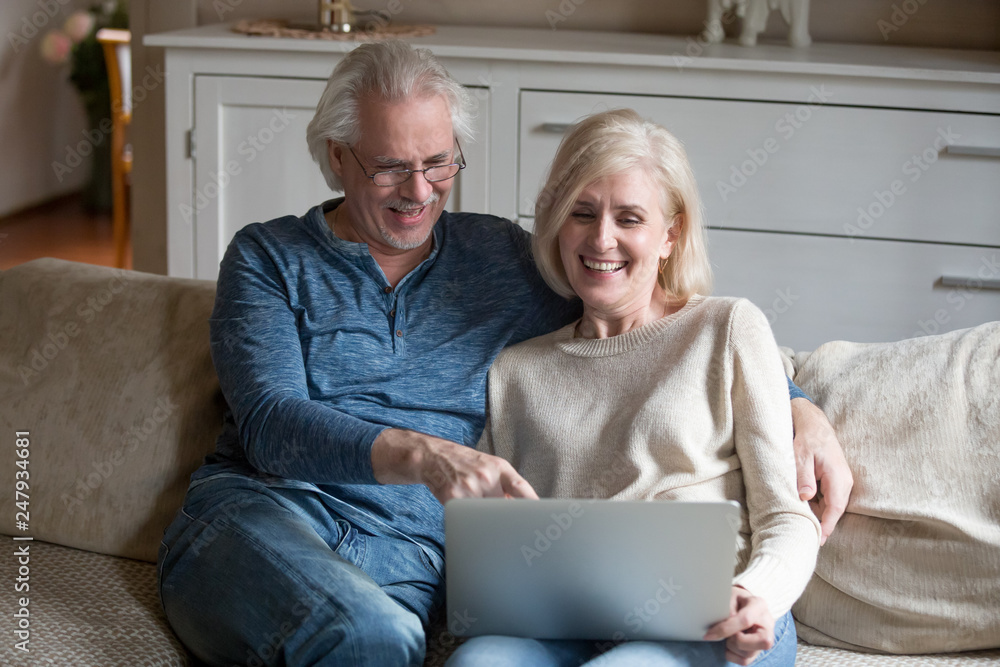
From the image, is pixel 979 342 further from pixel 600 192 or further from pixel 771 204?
pixel 771 204

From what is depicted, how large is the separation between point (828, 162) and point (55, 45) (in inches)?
183

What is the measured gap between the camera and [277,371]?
1367mm

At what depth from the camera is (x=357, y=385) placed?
145 centimetres

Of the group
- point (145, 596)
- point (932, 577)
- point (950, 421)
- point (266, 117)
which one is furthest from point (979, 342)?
point (266, 117)

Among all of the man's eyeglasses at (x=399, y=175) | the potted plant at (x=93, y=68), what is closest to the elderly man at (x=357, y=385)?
the man's eyeglasses at (x=399, y=175)

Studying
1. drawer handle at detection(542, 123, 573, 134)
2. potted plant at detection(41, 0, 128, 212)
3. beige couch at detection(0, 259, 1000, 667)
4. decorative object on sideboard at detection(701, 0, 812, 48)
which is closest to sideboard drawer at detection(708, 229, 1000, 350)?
drawer handle at detection(542, 123, 573, 134)

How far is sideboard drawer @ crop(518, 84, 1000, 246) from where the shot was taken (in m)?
2.36

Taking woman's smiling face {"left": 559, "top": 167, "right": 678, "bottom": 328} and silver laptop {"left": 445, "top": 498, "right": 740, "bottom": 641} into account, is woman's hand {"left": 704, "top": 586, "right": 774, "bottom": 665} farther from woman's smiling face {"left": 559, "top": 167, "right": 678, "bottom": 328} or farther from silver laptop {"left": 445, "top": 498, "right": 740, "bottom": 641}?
woman's smiling face {"left": 559, "top": 167, "right": 678, "bottom": 328}

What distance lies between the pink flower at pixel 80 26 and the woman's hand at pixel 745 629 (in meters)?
5.31

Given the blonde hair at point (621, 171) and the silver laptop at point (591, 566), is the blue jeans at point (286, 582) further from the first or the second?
the blonde hair at point (621, 171)

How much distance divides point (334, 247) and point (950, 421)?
0.88m

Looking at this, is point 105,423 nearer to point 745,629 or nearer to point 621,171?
point 621,171

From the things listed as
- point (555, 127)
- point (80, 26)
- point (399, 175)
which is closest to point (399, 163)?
point (399, 175)

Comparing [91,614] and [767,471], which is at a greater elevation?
[767,471]
